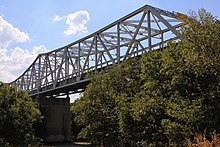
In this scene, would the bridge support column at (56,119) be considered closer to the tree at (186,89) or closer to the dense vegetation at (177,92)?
the dense vegetation at (177,92)

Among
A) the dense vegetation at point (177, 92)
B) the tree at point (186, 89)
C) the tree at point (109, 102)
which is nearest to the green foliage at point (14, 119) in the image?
the tree at point (109, 102)

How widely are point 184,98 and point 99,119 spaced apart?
850 centimetres

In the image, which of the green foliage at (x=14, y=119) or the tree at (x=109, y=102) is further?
the green foliage at (x=14, y=119)

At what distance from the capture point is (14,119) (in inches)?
786

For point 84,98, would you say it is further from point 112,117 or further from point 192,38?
point 192,38

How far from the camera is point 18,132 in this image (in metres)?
19.8

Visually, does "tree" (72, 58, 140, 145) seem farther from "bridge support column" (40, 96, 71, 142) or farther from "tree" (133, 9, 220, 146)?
"bridge support column" (40, 96, 71, 142)

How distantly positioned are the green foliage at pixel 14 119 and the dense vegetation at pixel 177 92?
5955mm

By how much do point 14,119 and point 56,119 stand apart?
38753 millimetres

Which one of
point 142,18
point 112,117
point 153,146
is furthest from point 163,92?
point 142,18

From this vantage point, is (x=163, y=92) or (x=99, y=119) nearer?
(x=163, y=92)

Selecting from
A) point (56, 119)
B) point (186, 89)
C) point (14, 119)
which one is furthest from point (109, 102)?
point (56, 119)

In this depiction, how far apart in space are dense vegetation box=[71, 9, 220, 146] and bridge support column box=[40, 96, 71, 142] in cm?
3868

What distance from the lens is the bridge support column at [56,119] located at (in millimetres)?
56750
